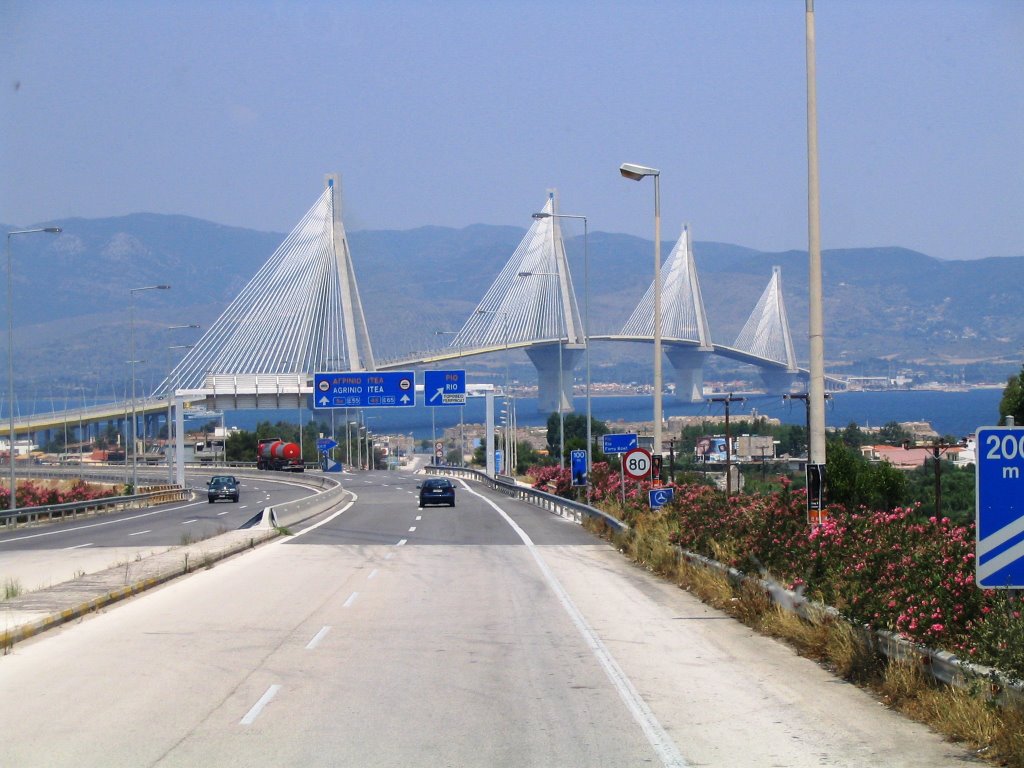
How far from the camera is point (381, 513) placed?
153ft

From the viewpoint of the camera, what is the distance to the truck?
104 meters

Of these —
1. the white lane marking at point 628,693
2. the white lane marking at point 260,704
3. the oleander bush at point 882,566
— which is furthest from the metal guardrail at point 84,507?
the white lane marking at point 260,704

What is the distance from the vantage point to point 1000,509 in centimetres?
891

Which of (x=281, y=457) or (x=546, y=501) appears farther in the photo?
(x=281, y=457)

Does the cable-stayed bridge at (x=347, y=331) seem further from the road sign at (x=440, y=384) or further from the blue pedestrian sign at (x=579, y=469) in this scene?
the blue pedestrian sign at (x=579, y=469)

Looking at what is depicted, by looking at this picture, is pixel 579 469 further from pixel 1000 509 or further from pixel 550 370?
pixel 550 370

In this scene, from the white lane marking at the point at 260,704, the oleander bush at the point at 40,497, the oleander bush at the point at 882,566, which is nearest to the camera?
the oleander bush at the point at 882,566

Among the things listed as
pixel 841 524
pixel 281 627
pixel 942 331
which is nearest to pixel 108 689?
pixel 281 627

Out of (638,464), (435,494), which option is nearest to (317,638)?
(638,464)

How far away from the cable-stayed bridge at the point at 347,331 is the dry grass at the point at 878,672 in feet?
105

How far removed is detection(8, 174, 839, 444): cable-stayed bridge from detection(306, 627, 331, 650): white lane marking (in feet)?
110

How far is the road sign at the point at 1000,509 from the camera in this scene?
8.88 m

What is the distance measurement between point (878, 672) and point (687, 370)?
349 ft

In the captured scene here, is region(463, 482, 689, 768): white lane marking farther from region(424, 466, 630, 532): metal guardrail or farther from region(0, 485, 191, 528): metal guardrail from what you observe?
region(0, 485, 191, 528): metal guardrail
